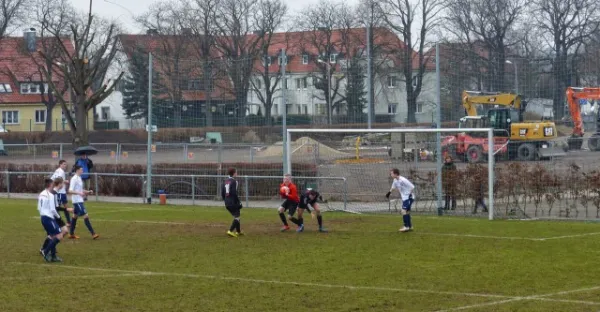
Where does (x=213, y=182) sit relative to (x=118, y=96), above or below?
below

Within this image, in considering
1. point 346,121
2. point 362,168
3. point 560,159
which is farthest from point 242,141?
point 560,159

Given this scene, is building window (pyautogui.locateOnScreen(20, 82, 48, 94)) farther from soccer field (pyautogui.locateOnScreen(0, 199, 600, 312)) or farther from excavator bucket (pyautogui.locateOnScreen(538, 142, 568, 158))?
excavator bucket (pyautogui.locateOnScreen(538, 142, 568, 158))

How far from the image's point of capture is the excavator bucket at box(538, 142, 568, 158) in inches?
1141

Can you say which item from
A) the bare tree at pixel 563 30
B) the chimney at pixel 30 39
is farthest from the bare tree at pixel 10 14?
the bare tree at pixel 563 30

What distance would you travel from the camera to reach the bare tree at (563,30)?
31.8 meters

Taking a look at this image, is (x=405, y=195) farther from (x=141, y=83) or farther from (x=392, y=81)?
(x=141, y=83)

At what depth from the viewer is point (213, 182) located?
116 ft

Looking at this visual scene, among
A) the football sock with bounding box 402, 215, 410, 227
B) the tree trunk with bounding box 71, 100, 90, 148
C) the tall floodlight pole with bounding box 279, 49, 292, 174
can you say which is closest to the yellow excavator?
the tall floodlight pole with bounding box 279, 49, 292, 174

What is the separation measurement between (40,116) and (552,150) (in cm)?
6682

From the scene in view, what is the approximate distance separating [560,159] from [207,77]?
14204 millimetres

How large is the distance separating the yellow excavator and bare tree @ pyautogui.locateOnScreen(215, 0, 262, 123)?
8.43 metres

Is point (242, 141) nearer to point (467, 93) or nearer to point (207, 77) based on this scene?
point (207, 77)

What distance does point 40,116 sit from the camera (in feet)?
289

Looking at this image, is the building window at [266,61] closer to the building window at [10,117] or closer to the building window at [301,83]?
the building window at [301,83]
